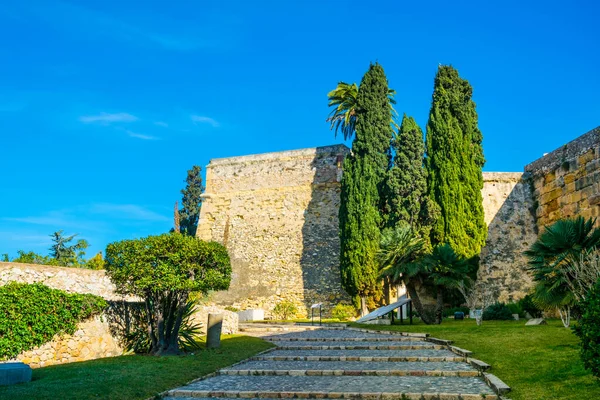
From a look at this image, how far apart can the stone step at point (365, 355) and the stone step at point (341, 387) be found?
68.2 inches

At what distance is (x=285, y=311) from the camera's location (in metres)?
26.4

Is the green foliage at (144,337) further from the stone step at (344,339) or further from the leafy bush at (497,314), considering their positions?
the leafy bush at (497,314)

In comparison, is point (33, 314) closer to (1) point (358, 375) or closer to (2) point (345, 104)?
(1) point (358, 375)

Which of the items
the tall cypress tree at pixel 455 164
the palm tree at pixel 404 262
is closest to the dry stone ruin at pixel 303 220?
the tall cypress tree at pixel 455 164

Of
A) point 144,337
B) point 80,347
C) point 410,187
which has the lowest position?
point 80,347

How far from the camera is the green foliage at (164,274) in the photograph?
11.3 m

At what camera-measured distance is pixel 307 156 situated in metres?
29.2

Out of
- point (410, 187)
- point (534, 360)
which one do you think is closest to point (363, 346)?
point (534, 360)

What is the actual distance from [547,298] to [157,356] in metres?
9.27

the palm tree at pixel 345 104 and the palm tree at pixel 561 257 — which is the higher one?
the palm tree at pixel 345 104

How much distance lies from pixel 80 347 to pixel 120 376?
3.12 meters

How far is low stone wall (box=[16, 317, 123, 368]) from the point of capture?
34.1 feet

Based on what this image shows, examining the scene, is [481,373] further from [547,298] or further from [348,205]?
[348,205]

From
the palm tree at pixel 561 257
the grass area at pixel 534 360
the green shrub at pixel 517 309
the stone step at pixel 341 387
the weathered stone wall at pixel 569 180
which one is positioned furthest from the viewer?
the green shrub at pixel 517 309
